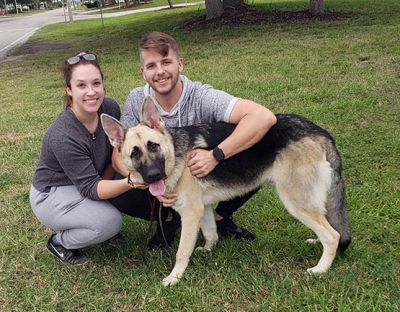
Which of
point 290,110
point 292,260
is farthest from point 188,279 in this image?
point 290,110

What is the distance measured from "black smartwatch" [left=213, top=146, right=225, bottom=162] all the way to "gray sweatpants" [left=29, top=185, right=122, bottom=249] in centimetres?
91

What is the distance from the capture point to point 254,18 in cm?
1744

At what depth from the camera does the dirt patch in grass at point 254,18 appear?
16.4 metres

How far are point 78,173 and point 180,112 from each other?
91 cm

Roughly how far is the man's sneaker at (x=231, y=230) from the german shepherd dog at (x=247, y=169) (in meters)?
0.55

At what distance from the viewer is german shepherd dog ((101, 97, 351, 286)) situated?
10.3ft

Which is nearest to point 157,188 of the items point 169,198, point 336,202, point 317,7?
point 169,198

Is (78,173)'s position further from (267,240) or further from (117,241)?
(267,240)

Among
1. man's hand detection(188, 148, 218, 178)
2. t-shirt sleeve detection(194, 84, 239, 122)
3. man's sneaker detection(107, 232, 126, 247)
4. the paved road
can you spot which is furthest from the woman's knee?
the paved road

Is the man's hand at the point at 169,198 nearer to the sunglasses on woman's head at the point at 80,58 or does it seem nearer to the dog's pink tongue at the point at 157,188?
the dog's pink tongue at the point at 157,188

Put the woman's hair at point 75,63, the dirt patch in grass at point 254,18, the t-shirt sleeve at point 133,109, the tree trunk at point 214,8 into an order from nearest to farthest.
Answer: the woman's hair at point 75,63
the t-shirt sleeve at point 133,109
the dirt patch in grass at point 254,18
the tree trunk at point 214,8

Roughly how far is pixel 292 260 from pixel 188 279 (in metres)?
0.80

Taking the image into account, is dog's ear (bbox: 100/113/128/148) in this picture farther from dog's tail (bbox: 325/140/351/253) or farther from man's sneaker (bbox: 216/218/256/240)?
dog's tail (bbox: 325/140/351/253)

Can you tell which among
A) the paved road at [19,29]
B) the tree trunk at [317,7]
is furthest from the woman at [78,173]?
the paved road at [19,29]
